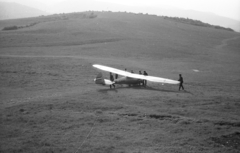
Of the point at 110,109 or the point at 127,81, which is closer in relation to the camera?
the point at 110,109

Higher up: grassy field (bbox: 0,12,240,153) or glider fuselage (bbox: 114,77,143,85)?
glider fuselage (bbox: 114,77,143,85)

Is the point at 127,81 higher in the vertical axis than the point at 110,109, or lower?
higher

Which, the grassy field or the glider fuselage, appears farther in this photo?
the glider fuselage

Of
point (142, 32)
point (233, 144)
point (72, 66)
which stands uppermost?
point (142, 32)

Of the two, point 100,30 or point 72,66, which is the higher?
point 100,30

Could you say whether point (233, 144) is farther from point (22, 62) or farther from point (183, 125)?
point (22, 62)

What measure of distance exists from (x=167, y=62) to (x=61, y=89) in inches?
1049

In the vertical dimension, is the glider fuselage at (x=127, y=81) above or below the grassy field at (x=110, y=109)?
above

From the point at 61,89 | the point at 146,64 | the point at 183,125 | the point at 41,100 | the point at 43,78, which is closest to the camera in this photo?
the point at 183,125

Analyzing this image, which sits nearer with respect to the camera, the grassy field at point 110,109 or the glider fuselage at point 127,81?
the grassy field at point 110,109

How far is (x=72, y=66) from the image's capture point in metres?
35.0

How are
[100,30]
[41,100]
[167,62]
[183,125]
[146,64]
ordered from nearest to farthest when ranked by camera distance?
[183,125] < [41,100] < [146,64] < [167,62] < [100,30]

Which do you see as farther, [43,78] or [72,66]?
[72,66]

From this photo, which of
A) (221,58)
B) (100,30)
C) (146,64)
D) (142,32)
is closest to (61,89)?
(146,64)
